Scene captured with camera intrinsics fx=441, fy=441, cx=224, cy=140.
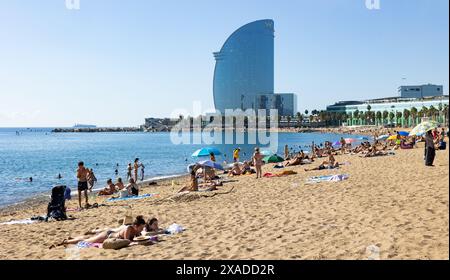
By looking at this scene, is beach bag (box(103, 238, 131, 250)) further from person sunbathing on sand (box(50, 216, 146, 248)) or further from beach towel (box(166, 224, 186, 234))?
beach towel (box(166, 224, 186, 234))

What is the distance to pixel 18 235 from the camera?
8.94 metres

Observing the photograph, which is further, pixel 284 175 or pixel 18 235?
pixel 284 175

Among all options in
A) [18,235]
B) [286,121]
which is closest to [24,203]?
[18,235]

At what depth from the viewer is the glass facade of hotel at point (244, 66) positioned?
6206 inches

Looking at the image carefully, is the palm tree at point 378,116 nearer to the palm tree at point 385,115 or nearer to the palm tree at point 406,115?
the palm tree at point 385,115

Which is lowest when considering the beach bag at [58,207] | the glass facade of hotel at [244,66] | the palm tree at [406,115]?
the beach bag at [58,207]

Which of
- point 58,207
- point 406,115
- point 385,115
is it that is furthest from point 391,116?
point 58,207

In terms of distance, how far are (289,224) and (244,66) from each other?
510ft

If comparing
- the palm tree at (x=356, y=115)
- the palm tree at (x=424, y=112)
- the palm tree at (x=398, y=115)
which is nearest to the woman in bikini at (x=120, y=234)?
the palm tree at (x=424, y=112)

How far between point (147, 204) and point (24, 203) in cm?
856

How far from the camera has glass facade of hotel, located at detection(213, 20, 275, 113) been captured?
157625 mm

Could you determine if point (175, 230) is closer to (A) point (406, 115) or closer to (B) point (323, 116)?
(A) point (406, 115)

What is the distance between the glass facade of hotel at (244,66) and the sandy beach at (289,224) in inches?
5651

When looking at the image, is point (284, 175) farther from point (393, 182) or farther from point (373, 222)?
point (373, 222)
